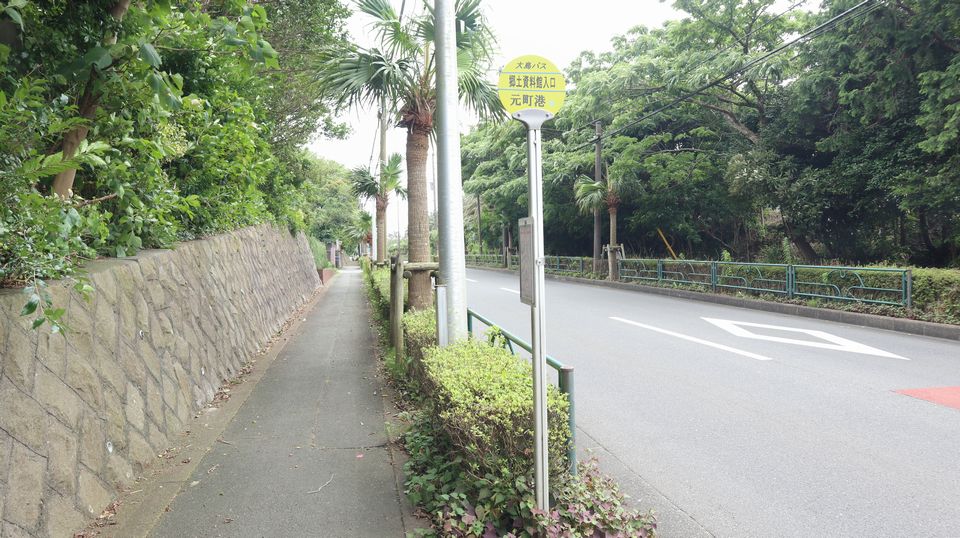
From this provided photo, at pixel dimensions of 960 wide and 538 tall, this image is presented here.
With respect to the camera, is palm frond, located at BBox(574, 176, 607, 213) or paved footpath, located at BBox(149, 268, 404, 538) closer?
paved footpath, located at BBox(149, 268, 404, 538)

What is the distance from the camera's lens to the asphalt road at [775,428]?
11.6 ft

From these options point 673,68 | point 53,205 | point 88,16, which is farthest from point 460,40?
point 673,68

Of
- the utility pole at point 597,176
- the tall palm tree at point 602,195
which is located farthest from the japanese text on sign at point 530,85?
the utility pole at point 597,176

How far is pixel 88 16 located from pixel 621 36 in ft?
72.1

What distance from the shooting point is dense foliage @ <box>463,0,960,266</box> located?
40.1 ft

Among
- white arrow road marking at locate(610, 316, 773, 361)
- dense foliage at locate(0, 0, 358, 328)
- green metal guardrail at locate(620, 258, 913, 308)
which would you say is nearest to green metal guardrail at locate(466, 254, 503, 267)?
green metal guardrail at locate(620, 258, 913, 308)

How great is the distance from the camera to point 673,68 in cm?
1692

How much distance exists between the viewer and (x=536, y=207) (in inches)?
114

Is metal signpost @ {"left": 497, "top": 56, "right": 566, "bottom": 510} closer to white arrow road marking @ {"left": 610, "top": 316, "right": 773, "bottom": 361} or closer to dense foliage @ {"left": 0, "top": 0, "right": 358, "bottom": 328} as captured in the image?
dense foliage @ {"left": 0, "top": 0, "right": 358, "bottom": 328}

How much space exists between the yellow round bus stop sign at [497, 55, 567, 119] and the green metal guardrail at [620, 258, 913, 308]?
10.6 meters

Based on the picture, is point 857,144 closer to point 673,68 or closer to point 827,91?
point 827,91

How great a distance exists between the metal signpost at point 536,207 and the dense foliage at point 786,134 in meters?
11.2

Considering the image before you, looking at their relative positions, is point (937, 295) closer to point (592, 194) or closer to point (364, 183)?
point (592, 194)

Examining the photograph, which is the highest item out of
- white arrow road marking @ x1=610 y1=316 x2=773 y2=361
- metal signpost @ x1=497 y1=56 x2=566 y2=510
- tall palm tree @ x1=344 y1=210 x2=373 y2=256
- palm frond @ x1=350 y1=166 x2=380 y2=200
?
palm frond @ x1=350 y1=166 x2=380 y2=200
